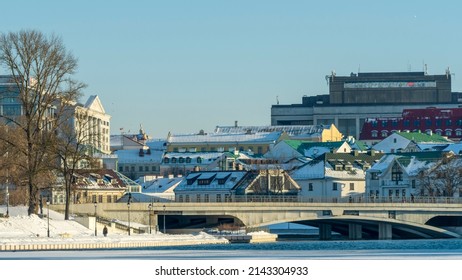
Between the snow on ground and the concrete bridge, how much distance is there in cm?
734

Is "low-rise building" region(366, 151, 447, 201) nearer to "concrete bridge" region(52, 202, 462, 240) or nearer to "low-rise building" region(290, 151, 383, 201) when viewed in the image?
"low-rise building" region(290, 151, 383, 201)

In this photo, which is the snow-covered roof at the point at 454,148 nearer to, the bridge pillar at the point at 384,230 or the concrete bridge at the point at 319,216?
the concrete bridge at the point at 319,216

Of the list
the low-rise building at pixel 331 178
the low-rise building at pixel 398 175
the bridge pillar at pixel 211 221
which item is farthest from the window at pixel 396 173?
the bridge pillar at pixel 211 221

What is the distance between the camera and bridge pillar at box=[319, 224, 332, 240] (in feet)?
439

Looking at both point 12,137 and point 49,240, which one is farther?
point 12,137

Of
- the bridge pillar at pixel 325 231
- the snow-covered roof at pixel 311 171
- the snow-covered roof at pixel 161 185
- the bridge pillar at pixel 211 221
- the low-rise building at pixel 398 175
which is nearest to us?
the bridge pillar at pixel 211 221

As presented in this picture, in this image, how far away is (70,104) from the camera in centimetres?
9900

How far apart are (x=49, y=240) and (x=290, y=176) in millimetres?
76958

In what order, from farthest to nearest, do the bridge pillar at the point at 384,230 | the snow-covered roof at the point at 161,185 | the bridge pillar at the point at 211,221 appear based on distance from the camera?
the snow-covered roof at the point at 161,185 → the bridge pillar at the point at 211,221 → the bridge pillar at the point at 384,230

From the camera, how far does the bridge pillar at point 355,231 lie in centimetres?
13275

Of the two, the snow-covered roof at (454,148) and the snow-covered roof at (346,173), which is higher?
the snow-covered roof at (454,148)
